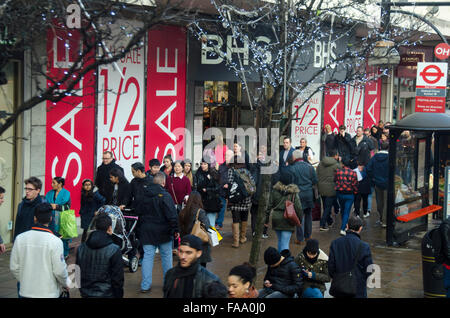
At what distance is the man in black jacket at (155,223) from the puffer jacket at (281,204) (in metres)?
2.43

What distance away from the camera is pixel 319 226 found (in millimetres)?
15336

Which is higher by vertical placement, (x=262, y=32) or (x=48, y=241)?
(x=262, y=32)

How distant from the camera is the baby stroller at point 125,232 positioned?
10.5m

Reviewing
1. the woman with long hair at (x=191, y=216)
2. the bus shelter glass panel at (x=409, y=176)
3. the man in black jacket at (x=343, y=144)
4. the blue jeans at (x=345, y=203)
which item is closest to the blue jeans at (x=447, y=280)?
the woman with long hair at (x=191, y=216)

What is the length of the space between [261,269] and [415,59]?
607 inches

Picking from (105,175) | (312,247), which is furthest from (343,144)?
(312,247)

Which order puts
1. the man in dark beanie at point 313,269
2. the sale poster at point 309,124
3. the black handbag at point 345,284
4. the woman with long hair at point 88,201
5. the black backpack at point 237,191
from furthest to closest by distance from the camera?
the sale poster at point 309,124 → the black backpack at point 237,191 → the woman with long hair at point 88,201 → the man in dark beanie at point 313,269 → the black handbag at point 345,284

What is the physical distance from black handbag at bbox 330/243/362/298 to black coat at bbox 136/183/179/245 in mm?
2616

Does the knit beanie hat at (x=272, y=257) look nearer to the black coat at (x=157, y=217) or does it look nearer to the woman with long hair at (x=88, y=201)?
the black coat at (x=157, y=217)

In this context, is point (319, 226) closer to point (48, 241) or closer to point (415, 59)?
point (48, 241)

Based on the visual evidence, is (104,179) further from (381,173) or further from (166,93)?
(381,173)

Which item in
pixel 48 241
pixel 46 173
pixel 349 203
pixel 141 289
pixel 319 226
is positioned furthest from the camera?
pixel 319 226

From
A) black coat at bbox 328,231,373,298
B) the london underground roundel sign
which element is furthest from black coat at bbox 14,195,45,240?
the london underground roundel sign

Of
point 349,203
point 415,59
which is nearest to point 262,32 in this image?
point 349,203
